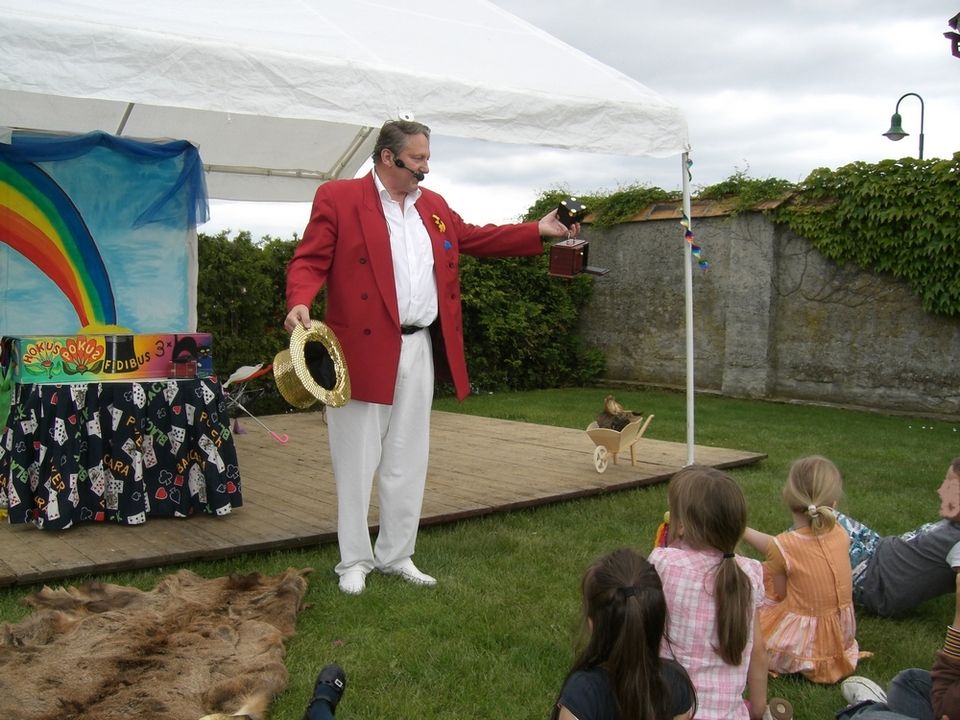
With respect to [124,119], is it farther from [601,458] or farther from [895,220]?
[895,220]

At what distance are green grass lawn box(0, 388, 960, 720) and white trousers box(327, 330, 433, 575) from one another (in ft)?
0.56

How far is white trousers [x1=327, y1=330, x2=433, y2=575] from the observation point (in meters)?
3.68

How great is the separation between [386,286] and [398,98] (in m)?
0.91

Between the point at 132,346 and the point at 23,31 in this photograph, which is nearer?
the point at 23,31

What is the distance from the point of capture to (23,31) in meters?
3.31

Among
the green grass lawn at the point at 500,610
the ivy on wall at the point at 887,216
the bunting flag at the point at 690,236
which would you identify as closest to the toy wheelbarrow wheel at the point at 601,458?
Result: the green grass lawn at the point at 500,610

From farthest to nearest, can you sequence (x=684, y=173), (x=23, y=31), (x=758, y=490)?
(x=758, y=490) < (x=684, y=173) < (x=23, y=31)

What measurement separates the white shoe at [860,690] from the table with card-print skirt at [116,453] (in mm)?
2958

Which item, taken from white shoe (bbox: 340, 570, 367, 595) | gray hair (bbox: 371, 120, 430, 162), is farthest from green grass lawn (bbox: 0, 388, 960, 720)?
gray hair (bbox: 371, 120, 430, 162)

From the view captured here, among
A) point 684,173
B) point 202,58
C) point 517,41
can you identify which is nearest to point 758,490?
point 684,173

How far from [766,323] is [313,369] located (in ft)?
26.6

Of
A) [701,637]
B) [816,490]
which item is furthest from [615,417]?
[701,637]

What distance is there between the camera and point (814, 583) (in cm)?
299

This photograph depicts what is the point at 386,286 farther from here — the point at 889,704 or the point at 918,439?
the point at 918,439
